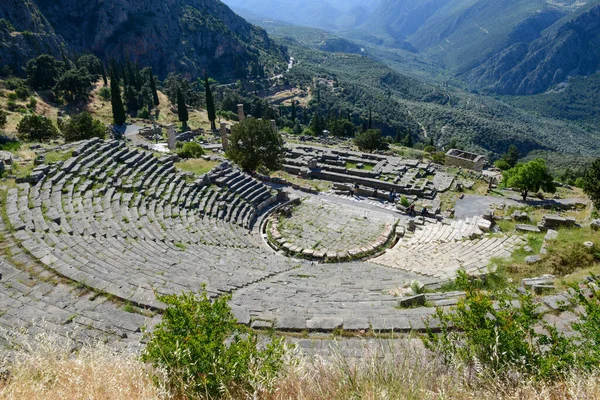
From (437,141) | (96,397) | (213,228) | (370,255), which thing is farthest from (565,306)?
(437,141)

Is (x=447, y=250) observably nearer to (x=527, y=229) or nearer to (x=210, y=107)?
(x=527, y=229)

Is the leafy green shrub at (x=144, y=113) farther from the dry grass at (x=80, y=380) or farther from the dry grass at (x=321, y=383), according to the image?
the dry grass at (x=321, y=383)

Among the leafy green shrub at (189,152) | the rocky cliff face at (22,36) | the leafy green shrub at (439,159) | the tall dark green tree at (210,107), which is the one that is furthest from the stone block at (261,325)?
the rocky cliff face at (22,36)

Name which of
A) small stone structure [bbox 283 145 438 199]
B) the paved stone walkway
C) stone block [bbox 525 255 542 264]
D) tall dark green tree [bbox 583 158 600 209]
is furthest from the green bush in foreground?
small stone structure [bbox 283 145 438 199]

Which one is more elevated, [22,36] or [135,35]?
[135,35]

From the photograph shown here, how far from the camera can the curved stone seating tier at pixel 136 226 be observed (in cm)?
1109

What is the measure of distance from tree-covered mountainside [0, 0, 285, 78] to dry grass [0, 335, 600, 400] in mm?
74252

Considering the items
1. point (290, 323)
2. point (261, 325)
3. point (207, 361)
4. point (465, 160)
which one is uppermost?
point (207, 361)

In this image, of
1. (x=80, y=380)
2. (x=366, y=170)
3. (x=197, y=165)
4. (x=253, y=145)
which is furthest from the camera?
(x=366, y=170)

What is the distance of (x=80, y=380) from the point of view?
15.6 feet

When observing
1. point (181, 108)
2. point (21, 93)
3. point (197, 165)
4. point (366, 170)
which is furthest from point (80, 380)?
point (21, 93)

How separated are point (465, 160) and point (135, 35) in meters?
100

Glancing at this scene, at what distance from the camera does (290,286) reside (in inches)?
502

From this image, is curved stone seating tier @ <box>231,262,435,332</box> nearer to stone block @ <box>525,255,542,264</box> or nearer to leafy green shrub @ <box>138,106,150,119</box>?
stone block @ <box>525,255,542,264</box>
